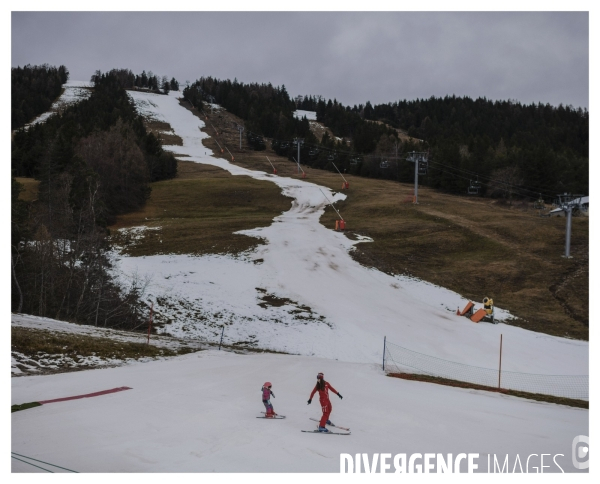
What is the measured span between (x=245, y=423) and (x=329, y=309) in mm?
22764

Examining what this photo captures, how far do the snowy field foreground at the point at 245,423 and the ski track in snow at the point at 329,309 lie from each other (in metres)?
8.90

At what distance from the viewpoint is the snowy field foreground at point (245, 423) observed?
449 inches

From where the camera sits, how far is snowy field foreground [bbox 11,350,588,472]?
1141 centimetres

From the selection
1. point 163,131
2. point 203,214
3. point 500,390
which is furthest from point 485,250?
point 163,131

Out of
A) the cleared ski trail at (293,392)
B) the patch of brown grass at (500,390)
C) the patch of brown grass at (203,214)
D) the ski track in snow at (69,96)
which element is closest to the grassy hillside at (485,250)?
the cleared ski trail at (293,392)

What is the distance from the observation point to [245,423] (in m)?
14.4

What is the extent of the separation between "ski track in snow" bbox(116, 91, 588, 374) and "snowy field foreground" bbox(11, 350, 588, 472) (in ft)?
29.2

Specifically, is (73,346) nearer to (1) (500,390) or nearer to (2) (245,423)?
(2) (245,423)

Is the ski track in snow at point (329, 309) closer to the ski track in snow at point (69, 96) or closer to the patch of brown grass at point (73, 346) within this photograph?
the patch of brown grass at point (73, 346)

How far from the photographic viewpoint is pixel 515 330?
35.1 m

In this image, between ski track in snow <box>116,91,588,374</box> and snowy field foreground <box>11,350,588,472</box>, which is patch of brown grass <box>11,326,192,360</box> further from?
ski track in snow <box>116,91,588,374</box>
